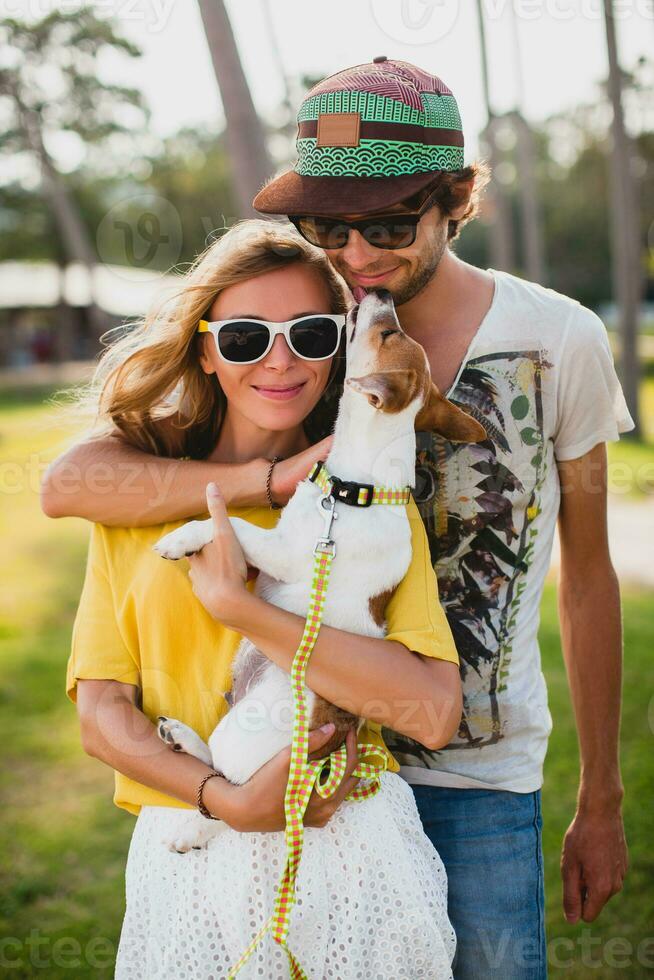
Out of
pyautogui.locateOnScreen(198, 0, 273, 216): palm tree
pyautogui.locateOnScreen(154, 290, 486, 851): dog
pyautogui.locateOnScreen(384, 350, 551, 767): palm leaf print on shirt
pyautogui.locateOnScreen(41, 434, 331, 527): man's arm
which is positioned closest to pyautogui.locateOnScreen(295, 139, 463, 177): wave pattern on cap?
pyautogui.locateOnScreen(154, 290, 486, 851): dog

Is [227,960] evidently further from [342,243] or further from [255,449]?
[342,243]

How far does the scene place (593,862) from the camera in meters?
3.16

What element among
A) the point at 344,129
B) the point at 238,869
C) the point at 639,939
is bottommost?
the point at 639,939

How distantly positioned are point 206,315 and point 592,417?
1322 millimetres

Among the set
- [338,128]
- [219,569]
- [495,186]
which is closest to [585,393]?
[338,128]

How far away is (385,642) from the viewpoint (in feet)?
8.05

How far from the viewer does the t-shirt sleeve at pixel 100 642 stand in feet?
8.50

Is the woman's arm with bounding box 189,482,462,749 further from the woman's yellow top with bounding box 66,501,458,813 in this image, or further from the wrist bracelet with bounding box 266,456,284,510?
the wrist bracelet with bounding box 266,456,284,510

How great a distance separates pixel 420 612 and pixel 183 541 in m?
0.72

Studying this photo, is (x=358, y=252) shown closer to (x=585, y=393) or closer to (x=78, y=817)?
(x=585, y=393)

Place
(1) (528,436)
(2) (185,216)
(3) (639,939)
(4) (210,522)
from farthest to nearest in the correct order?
(2) (185,216) → (3) (639,939) → (1) (528,436) → (4) (210,522)

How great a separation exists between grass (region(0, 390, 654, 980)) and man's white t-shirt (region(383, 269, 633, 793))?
1.64 meters

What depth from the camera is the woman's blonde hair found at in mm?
2873

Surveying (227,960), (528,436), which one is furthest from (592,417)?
(227,960)
